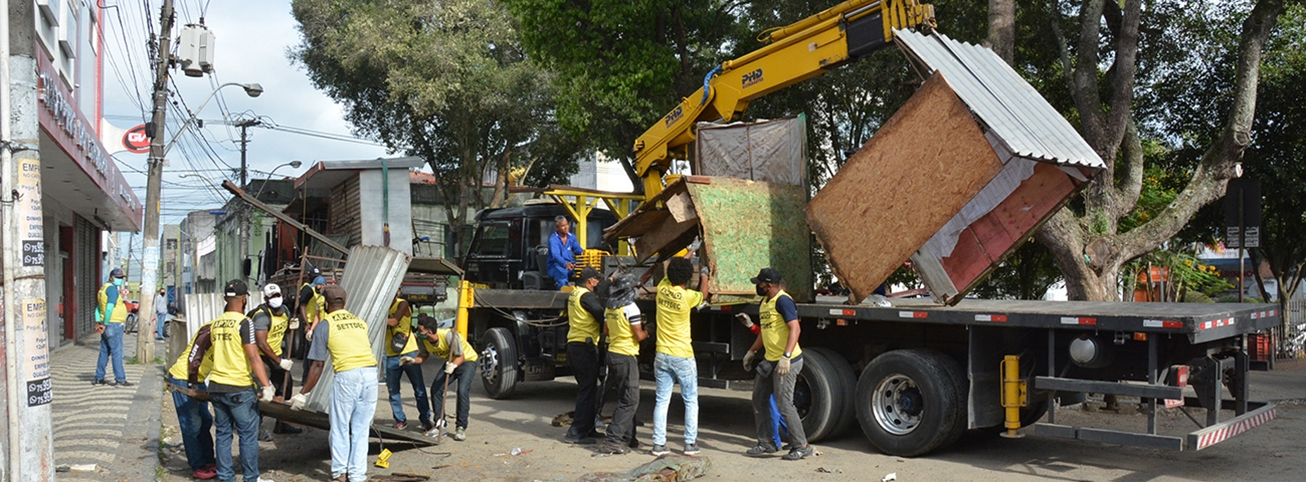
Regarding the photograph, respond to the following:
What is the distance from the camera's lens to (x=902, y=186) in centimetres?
884

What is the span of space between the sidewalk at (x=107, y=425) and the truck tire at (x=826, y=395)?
535 centimetres

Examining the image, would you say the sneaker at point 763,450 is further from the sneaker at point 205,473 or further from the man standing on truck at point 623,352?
the sneaker at point 205,473

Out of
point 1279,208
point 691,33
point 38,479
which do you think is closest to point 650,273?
point 38,479

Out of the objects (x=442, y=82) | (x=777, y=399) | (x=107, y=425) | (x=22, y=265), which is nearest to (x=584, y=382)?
(x=777, y=399)

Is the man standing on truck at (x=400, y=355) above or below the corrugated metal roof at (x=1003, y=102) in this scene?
below

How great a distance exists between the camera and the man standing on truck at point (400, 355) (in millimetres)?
9539

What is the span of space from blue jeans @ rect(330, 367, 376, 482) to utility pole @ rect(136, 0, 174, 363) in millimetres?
11704

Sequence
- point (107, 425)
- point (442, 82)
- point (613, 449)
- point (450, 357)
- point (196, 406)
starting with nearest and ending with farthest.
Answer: point (196, 406) < point (613, 449) < point (450, 357) < point (107, 425) < point (442, 82)

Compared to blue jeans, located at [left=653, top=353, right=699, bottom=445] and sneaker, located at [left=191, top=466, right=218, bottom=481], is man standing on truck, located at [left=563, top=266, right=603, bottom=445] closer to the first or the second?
blue jeans, located at [left=653, top=353, right=699, bottom=445]

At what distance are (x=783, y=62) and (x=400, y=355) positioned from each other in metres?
4.95

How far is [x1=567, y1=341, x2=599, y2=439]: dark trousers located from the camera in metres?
9.52

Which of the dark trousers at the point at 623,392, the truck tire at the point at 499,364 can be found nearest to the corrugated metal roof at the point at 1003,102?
the dark trousers at the point at 623,392

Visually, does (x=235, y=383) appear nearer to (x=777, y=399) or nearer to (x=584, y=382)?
(x=584, y=382)

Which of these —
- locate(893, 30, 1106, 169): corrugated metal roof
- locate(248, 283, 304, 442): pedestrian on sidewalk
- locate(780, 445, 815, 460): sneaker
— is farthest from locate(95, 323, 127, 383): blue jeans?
locate(893, 30, 1106, 169): corrugated metal roof
